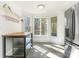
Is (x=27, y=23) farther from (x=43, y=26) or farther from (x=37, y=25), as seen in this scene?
(x=43, y=26)

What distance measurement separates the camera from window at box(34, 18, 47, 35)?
717cm

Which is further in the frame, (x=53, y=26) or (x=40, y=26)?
(x=40, y=26)

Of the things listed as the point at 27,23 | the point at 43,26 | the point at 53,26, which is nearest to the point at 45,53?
the point at 53,26

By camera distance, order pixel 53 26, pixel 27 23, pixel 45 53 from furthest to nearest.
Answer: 1. pixel 27 23
2. pixel 53 26
3. pixel 45 53

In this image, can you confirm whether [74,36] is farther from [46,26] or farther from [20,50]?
[46,26]

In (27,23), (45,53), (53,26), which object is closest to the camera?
(45,53)

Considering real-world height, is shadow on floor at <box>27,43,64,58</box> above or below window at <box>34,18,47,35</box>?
below

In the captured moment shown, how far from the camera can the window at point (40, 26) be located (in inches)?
282

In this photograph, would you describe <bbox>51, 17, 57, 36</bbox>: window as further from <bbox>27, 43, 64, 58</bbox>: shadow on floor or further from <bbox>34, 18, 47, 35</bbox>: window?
<bbox>27, 43, 64, 58</bbox>: shadow on floor

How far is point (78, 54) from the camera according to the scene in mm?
1868

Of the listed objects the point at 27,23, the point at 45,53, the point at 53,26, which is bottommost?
the point at 45,53

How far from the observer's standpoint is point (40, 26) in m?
7.18

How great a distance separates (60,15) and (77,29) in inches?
159

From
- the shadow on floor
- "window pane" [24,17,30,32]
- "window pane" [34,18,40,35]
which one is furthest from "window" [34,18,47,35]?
the shadow on floor
